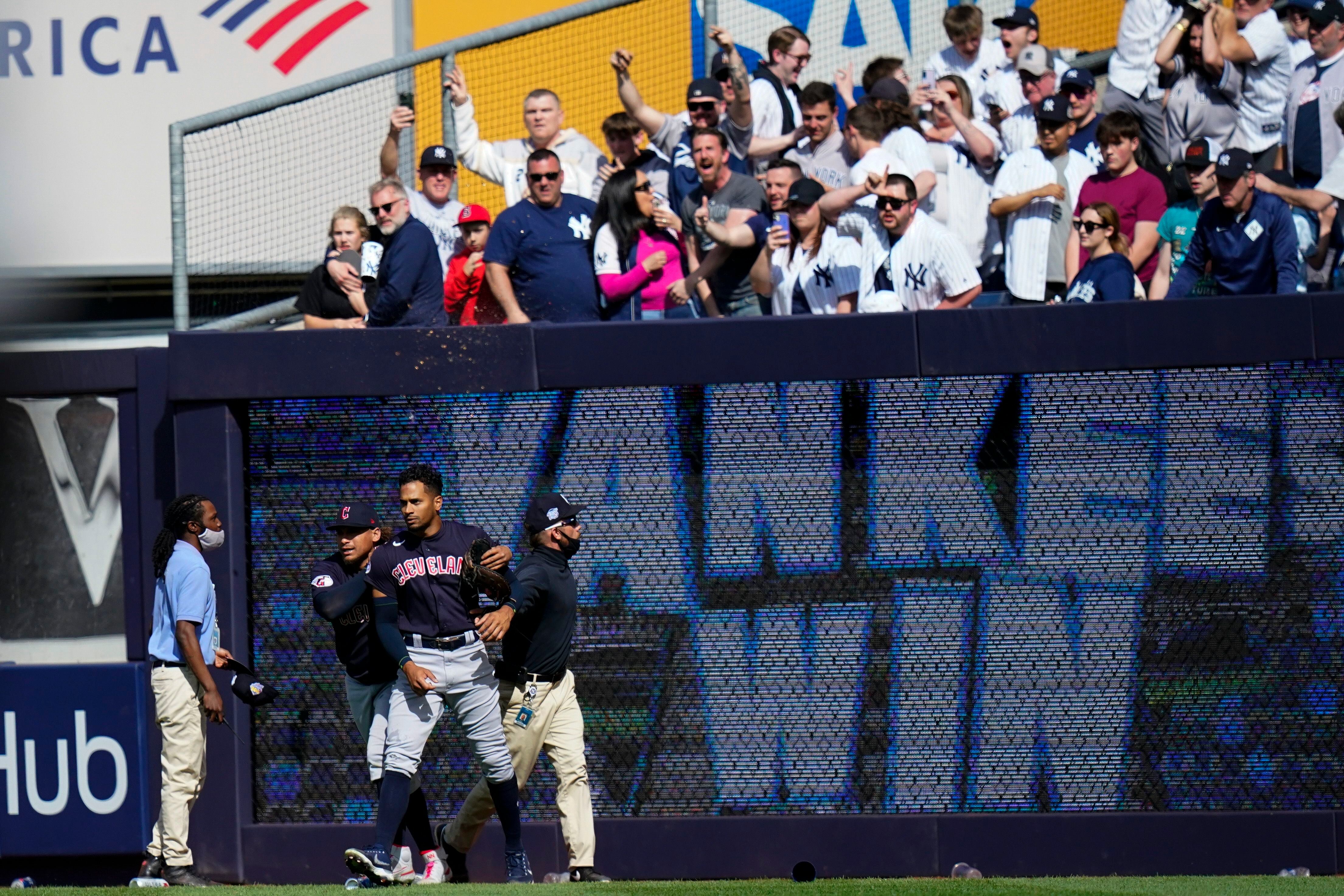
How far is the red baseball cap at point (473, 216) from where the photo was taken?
27.8 feet

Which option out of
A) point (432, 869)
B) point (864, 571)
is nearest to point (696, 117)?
point (864, 571)

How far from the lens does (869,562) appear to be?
707 centimetres

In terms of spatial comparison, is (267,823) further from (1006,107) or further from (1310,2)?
(1310,2)

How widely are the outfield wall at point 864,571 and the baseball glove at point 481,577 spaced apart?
77 cm

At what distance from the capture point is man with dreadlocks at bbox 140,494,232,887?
699 centimetres

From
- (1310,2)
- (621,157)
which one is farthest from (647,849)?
(1310,2)

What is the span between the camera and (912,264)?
25.7ft

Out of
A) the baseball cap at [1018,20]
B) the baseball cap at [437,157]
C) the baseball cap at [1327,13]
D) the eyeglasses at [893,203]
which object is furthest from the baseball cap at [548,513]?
the baseball cap at [1327,13]

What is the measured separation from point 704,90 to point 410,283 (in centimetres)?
210

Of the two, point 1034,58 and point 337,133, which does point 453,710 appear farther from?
point 1034,58

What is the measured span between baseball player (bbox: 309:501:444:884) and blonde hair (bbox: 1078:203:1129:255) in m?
3.67

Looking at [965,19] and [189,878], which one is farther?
[965,19]

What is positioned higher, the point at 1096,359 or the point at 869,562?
the point at 1096,359

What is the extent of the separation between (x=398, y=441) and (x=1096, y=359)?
3.16m
